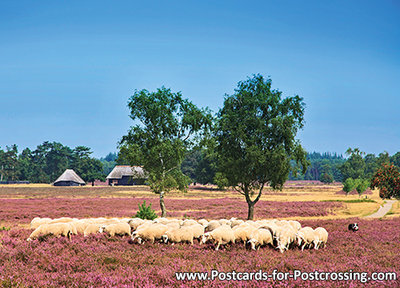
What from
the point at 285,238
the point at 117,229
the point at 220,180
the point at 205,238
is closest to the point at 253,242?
the point at 285,238

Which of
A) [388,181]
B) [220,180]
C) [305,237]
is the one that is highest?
A: [220,180]

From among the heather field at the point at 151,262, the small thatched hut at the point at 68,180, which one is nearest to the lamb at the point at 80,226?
the heather field at the point at 151,262

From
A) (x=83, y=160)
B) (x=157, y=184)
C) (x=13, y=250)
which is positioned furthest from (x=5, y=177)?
(x=13, y=250)

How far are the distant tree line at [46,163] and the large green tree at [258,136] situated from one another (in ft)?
378

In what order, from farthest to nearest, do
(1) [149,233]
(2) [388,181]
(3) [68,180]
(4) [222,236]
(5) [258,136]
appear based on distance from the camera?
(3) [68,180], (2) [388,181], (5) [258,136], (1) [149,233], (4) [222,236]

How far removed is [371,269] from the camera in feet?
37.3

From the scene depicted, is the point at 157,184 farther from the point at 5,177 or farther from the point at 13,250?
the point at 5,177

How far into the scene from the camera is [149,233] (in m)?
15.8

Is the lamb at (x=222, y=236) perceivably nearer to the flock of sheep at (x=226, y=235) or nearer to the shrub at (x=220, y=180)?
the flock of sheep at (x=226, y=235)

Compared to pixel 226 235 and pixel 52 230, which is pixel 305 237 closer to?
pixel 226 235

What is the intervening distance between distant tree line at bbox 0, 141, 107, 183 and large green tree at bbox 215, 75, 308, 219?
11507cm

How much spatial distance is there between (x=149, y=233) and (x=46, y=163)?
537 ft

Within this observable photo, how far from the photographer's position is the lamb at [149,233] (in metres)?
15.7

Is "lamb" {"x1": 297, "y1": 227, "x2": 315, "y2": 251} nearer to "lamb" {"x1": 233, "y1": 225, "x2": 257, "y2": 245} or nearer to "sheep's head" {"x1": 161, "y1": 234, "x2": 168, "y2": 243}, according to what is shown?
"lamb" {"x1": 233, "y1": 225, "x2": 257, "y2": 245}
